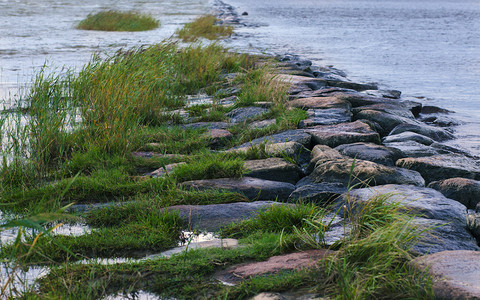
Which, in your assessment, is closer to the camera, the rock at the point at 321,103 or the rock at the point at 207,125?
the rock at the point at 207,125

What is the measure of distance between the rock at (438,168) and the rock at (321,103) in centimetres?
226

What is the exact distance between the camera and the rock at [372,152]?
4547mm

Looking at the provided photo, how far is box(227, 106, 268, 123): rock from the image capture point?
246 inches

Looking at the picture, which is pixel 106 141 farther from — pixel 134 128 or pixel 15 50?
pixel 15 50

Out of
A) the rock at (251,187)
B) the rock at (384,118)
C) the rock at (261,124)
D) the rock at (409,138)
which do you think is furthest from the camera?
the rock at (384,118)

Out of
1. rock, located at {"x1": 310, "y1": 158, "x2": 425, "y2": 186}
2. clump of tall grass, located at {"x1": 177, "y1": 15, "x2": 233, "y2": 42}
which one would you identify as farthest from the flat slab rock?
clump of tall grass, located at {"x1": 177, "y1": 15, "x2": 233, "y2": 42}

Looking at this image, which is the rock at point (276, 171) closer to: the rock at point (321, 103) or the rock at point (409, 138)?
the rock at point (409, 138)

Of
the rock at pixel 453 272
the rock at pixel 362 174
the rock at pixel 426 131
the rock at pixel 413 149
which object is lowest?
the rock at pixel 426 131

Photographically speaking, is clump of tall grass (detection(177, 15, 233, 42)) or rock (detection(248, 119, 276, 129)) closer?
rock (detection(248, 119, 276, 129))

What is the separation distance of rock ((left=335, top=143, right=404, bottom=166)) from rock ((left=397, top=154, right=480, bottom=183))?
131 mm

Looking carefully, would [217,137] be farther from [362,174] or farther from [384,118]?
[384,118]

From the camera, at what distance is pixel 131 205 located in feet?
11.6

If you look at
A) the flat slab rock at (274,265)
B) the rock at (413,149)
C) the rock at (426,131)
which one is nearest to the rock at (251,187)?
the flat slab rock at (274,265)

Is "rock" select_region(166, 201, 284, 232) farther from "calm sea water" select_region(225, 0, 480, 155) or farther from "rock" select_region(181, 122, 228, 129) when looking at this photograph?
"calm sea water" select_region(225, 0, 480, 155)
